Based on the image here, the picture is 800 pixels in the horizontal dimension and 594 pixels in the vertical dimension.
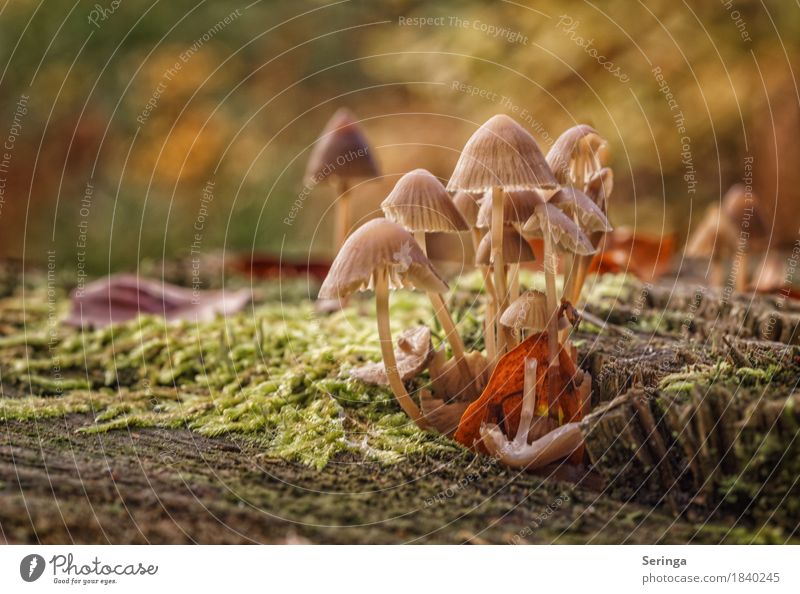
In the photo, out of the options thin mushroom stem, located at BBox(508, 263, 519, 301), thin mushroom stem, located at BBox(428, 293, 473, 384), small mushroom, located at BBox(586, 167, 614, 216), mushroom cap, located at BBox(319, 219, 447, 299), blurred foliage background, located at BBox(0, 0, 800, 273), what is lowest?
thin mushroom stem, located at BBox(428, 293, 473, 384)

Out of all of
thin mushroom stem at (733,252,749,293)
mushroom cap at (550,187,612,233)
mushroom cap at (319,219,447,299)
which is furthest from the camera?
thin mushroom stem at (733,252,749,293)

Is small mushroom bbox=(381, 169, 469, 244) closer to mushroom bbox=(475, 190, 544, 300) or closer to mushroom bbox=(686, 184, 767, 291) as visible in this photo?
mushroom bbox=(475, 190, 544, 300)

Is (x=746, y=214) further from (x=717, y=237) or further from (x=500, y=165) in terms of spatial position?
(x=500, y=165)

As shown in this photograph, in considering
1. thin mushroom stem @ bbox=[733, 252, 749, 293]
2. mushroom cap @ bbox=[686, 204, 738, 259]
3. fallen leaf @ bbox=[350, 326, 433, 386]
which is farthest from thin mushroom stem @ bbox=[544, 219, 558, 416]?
mushroom cap @ bbox=[686, 204, 738, 259]

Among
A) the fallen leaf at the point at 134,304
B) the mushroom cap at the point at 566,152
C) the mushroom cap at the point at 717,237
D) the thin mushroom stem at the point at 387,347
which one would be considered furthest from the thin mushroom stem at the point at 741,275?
the fallen leaf at the point at 134,304

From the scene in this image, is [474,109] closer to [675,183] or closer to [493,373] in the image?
[675,183]
